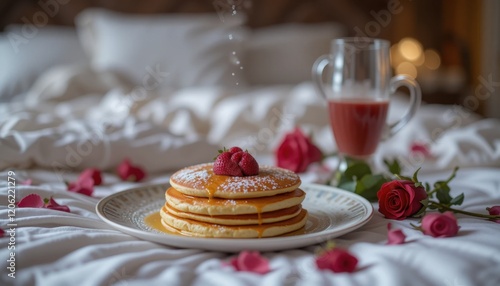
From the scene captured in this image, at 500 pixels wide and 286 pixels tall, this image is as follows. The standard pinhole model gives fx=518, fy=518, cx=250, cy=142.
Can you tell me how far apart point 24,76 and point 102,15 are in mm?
624

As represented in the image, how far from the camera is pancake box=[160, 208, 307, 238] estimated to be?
35.8 inches

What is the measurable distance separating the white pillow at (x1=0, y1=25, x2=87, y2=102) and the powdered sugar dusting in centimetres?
227

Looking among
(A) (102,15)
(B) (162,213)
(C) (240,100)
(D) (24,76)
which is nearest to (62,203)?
(B) (162,213)

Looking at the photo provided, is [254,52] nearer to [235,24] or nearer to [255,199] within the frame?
[235,24]

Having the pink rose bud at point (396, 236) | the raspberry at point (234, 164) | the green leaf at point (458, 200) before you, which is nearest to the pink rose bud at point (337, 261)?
the pink rose bud at point (396, 236)

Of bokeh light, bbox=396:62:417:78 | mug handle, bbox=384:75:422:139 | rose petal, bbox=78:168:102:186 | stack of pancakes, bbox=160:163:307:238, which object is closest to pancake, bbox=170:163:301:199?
stack of pancakes, bbox=160:163:307:238

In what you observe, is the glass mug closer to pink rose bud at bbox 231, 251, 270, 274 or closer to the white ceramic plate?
the white ceramic plate

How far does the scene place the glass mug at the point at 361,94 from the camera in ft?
4.66

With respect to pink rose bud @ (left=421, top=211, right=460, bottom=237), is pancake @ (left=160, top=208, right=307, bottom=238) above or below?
above

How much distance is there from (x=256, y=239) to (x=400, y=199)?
351 mm

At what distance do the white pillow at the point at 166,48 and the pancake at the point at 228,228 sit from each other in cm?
209

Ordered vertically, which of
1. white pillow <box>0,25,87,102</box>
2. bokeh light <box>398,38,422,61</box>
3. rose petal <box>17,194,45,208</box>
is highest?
white pillow <box>0,25,87,102</box>

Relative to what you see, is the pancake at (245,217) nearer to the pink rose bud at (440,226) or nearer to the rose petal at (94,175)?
the pink rose bud at (440,226)

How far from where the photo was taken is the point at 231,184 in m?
0.95
